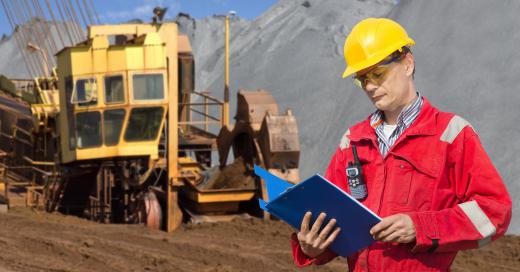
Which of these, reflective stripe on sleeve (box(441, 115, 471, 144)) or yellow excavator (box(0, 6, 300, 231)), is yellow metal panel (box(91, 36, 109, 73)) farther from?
reflective stripe on sleeve (box(441, 115, 471, 144))

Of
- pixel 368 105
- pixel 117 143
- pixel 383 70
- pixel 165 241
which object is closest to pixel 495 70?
pixel 368 105

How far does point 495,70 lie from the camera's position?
70.9 ft

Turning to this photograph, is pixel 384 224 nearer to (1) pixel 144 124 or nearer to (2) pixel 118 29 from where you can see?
(1) pixel 144 124

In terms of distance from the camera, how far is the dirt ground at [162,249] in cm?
1067

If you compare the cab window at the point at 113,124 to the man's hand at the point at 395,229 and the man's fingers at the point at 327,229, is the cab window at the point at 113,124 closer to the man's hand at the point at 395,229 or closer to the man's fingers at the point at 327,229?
the man's fingers at the point at 327,229

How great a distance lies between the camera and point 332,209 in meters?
2.81

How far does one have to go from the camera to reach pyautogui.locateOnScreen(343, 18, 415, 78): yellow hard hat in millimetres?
3002

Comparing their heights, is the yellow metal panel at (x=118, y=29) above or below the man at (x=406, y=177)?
above

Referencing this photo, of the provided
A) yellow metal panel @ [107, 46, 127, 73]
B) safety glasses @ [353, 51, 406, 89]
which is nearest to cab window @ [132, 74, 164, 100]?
yellow metal panel @ [107, 46, 127, 73]

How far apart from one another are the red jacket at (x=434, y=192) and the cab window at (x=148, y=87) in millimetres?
12561

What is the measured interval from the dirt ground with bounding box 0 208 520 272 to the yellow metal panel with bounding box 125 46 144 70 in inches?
100

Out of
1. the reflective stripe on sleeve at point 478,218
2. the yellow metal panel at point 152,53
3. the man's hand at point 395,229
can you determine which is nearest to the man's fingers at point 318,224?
the man's hand at point 395,229

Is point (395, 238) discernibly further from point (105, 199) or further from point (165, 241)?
point (105, 199)

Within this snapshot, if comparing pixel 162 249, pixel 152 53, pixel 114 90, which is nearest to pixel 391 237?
pixel 162 249
